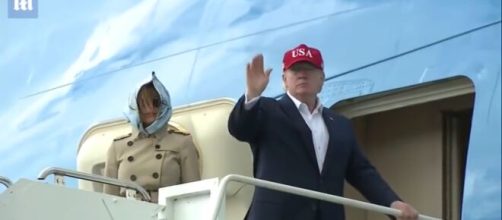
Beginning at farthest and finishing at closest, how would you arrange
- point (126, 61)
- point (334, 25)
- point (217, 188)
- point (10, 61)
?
1. point (10, 61)
2. point (126, 61)
3. point (334, 25)
4. point (217, 188)

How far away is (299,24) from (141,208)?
1.64 metres

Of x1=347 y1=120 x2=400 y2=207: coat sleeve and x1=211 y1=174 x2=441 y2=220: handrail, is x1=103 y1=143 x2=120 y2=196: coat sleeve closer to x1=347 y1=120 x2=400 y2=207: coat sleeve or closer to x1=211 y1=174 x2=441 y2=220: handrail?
x1=347 y1=120 x2=400 y2=207: coat sleeve

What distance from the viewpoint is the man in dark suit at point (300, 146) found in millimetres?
4367

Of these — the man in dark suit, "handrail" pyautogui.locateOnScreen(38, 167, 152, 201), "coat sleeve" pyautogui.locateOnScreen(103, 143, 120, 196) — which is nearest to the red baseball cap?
the man in dark suit

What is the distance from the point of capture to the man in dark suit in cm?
437

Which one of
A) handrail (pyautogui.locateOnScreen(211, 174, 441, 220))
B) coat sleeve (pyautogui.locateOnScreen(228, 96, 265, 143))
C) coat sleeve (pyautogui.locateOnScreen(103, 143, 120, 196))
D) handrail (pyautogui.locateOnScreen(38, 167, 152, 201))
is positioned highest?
coat sleeve (pyautogui.locateOnScreen(103, 143, 120, 196))

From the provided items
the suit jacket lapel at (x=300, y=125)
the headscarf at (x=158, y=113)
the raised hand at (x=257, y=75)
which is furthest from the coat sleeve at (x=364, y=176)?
the headscarf at (x=158, y=113)

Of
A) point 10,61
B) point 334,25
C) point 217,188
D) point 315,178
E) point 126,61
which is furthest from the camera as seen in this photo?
point 10,61

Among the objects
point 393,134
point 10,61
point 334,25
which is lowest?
point 393,134

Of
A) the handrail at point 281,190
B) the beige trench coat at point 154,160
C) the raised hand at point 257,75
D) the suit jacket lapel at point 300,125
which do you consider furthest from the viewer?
the beige trench coat at point 154,160

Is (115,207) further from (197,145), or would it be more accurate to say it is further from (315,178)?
(197,145)

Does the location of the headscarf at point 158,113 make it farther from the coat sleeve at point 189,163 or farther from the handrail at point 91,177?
the handrail at point 91,177

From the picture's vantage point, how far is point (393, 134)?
18.0 ft

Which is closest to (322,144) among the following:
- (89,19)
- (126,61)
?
(126,61)
